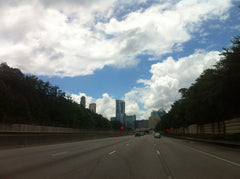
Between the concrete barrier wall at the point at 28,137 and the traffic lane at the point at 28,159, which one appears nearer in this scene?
the traffic lane at the point at 28,159

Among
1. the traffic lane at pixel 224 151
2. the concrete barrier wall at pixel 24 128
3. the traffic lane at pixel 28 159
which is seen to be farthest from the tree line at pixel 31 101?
the traffic lane at pixel 224 151

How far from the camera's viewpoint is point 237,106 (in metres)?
30.3

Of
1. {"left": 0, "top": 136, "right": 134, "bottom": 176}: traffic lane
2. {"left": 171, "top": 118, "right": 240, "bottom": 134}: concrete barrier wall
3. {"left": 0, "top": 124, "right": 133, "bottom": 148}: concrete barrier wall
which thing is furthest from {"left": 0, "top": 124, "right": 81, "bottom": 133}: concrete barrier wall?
→ {"left": 171, "top": 118, "right": 240, "bottom": 134}: concrete barrier wall

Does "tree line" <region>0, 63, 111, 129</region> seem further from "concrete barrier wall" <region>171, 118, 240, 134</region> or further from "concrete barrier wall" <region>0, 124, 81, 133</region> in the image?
"concrete barrier wall" <region>171, 118, 240, 134</region>

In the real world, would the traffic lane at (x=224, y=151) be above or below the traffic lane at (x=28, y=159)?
below

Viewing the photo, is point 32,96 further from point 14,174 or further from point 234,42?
point 14,174

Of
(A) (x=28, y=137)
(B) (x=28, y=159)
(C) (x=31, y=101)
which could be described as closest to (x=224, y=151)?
(B) (x=28, y=159)

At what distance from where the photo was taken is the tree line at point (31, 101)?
55388 mm

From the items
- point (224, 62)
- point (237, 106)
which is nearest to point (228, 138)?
point (237, 106)

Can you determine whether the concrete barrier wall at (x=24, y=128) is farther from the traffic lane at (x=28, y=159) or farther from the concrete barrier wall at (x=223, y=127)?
the concrete barrier wall at (x=223, y=127)

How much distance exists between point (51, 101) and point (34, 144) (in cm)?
7385

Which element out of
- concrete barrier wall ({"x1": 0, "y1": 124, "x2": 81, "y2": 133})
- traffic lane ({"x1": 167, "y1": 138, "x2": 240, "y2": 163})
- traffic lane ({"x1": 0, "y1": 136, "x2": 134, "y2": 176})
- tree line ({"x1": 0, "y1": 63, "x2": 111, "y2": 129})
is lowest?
traffic lane ({"x1": 167, "y1": 138, "x2": 240, "y2": 163})

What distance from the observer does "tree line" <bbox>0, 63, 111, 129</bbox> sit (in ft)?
182

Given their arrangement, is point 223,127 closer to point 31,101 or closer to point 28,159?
point 28,159
